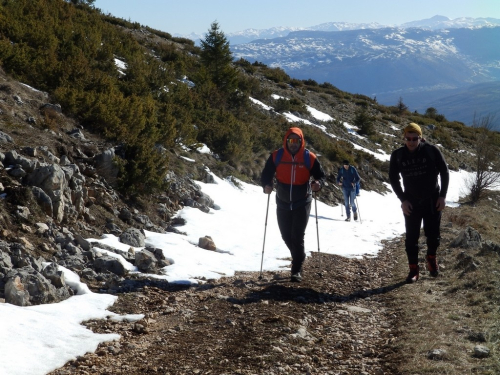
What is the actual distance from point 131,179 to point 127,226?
1327 millimetres

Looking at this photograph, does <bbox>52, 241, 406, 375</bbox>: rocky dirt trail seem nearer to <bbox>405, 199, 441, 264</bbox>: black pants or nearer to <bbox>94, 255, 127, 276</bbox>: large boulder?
<bbox>94, 255, 127, 276</bbox>: large boulder

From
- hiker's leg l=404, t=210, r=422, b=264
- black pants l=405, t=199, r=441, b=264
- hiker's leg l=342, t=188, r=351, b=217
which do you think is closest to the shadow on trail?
hiker's leg l=404, t=210, r=422, b=264

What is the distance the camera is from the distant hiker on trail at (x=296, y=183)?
698 cm

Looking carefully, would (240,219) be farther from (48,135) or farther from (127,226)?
(48,135)

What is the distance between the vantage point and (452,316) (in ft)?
17.1

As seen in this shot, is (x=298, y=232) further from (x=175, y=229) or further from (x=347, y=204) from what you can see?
(x=347, y=204)

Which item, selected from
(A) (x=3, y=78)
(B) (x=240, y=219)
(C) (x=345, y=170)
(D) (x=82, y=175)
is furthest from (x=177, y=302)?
(C) (x=345, y=170)

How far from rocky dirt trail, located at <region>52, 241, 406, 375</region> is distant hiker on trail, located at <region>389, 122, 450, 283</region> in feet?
3.05

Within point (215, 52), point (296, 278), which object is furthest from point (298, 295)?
point (215, 52)

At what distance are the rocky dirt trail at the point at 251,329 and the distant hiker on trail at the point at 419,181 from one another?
3.05 ft

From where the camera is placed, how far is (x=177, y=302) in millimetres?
5781

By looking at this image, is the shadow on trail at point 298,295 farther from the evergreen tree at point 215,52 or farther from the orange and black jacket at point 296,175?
the evergreen tree at point 215,52

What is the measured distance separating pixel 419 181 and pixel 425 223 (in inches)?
26.3

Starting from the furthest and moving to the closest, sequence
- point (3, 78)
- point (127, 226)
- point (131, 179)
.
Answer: point (3, 78) → point (131, 179) → point (127, 226)
